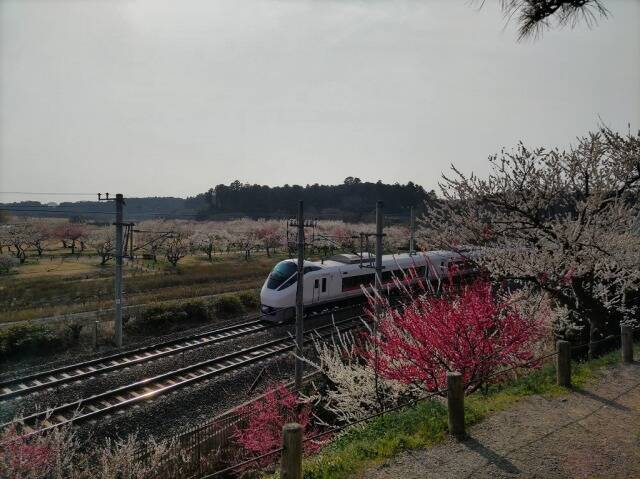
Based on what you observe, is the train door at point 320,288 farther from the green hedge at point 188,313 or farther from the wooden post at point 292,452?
the wooden post at point 292,452

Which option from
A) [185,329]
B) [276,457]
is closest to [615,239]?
[276,457]

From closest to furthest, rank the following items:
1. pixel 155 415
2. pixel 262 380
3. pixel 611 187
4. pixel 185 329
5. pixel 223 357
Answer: pixel 611 187, pixel 155 415, pixel 262 380, pixel 223 357, pixel 185 329

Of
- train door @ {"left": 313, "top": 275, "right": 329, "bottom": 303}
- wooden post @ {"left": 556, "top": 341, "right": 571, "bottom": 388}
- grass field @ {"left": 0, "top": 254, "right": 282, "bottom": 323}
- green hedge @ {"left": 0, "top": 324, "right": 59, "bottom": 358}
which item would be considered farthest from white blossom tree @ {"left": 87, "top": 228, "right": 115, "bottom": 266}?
wooden post @ {"left": 556, "top": 341, "right": 571, "bottom": 388}

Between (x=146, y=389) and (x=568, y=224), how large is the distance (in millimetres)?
11801

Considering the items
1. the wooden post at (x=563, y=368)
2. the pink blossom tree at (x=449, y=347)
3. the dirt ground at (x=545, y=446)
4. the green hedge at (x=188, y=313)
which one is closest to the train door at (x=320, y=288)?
the green hedge at (x=188, y=313)

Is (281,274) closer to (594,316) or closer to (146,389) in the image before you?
(146,389)

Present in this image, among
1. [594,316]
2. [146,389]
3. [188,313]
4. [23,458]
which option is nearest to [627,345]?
[594,316]

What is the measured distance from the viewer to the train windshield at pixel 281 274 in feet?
65.8

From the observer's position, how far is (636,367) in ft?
31.7

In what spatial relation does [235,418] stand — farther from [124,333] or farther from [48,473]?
[124,333]

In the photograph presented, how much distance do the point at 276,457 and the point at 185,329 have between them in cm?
1174

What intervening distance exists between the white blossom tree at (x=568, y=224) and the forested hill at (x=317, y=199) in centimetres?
8020

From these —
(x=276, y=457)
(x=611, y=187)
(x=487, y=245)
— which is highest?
(x=611, y=187)

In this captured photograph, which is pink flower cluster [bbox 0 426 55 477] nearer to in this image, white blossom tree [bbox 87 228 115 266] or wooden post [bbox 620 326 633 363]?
wooden post [bbox 620 326 633 363]
